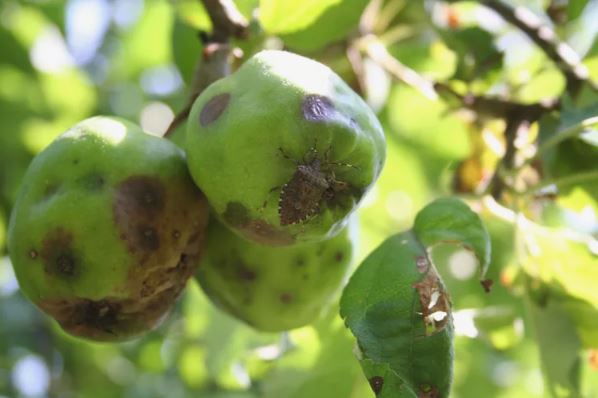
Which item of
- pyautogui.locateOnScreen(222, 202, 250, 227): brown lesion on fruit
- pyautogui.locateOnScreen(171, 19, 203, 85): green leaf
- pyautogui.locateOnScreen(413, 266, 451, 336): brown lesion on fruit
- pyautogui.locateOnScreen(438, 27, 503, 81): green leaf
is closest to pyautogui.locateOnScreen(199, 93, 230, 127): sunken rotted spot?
pyautogui.locateOnScreen(222, 202, 250, 227): brown lesion on fruit

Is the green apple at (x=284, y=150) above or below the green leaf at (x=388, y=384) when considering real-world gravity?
above

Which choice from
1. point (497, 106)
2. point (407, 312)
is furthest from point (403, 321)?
point (497, 106)

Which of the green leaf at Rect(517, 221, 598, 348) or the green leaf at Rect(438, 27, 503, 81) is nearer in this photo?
the green leaf at Rect(517, 221, 598, 348)

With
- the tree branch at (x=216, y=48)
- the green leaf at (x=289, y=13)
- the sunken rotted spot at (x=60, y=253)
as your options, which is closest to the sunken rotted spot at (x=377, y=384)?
the sunken rotted spot at (x=60, y=253)

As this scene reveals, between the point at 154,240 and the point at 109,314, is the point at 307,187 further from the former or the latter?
the point at 109,314

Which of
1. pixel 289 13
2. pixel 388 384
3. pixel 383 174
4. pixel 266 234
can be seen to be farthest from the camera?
pixel 383 174

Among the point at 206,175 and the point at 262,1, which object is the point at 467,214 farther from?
the point at 262,1

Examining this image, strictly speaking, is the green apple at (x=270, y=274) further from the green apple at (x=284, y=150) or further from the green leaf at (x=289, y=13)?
the green leaf at (x=289, y=13)

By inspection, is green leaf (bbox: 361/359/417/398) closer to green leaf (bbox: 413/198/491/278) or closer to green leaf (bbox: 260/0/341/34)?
green leaf (bbox: 413/198/491/278)
